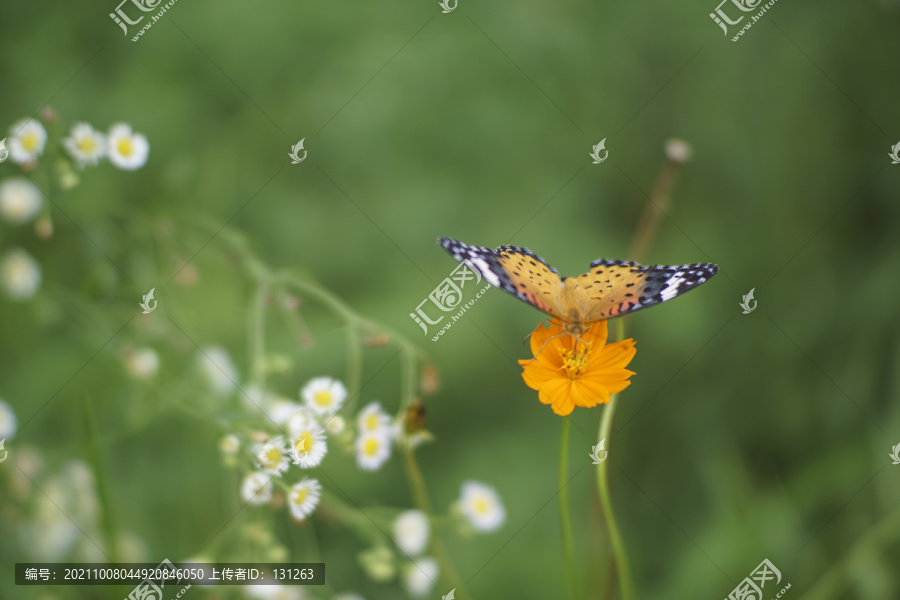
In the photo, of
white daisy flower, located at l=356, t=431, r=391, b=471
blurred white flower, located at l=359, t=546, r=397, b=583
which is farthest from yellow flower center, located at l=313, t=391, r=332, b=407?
blurred white flower, located at l=359, t=546, r=397, b=583

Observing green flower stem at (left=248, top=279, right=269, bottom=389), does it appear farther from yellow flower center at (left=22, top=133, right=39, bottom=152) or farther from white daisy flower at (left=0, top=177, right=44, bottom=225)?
white daisy flower at (left=0, top=177, right=44, bottom=225)

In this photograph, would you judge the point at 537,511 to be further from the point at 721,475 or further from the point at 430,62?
the point at 430,62

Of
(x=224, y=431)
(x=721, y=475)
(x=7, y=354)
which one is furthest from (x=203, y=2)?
(x=721, y=475)

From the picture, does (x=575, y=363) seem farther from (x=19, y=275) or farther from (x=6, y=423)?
(x=19, y=275)

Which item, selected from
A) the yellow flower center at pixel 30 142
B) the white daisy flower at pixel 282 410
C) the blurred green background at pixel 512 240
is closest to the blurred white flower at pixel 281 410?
the white daisy flower at pixel 282 410
